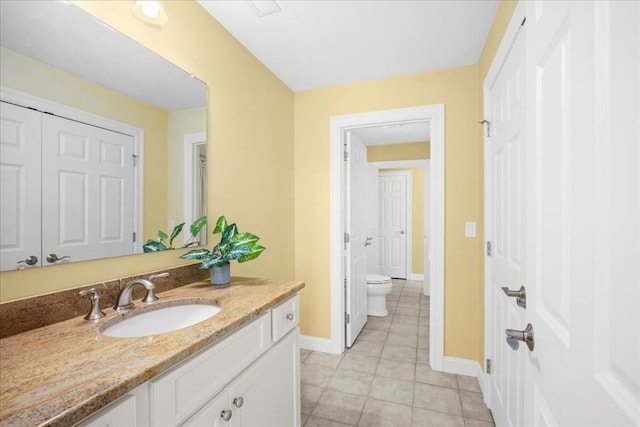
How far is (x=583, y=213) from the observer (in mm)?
467

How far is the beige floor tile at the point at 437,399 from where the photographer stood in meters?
1.80

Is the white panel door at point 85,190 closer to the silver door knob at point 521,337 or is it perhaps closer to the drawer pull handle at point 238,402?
the drawer pull handle at point 238,402

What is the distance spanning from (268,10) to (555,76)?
1.57 metres

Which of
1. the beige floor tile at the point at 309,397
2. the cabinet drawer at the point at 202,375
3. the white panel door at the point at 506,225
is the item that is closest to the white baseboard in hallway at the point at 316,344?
the beige floor tile at the point at 309,397

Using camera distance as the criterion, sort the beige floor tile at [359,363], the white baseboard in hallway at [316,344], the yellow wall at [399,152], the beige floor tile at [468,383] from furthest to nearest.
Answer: the yellow wall at [399,152]
the white baseboard in hallway at [316,344]
the beige floor tile at [359,363]
the beige floor tile at [468,383]

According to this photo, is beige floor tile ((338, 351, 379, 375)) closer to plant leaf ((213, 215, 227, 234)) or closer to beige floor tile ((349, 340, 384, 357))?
beige floor tile ((349, 340, 384, 357))

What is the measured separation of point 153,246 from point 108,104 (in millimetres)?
629

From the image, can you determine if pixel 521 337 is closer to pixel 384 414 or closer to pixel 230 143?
pixel 384 414

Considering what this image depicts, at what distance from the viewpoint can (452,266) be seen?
2.24 m

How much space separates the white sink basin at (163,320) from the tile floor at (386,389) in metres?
1.04

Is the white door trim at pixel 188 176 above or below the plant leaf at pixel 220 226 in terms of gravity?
above

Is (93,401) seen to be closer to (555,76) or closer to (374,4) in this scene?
(555,76)

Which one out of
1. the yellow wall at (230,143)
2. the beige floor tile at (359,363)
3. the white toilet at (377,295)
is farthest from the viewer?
the white toilet at (377,295)

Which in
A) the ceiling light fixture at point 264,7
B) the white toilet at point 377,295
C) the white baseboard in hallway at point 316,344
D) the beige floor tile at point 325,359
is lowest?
the beige floor tile at point 325,359
